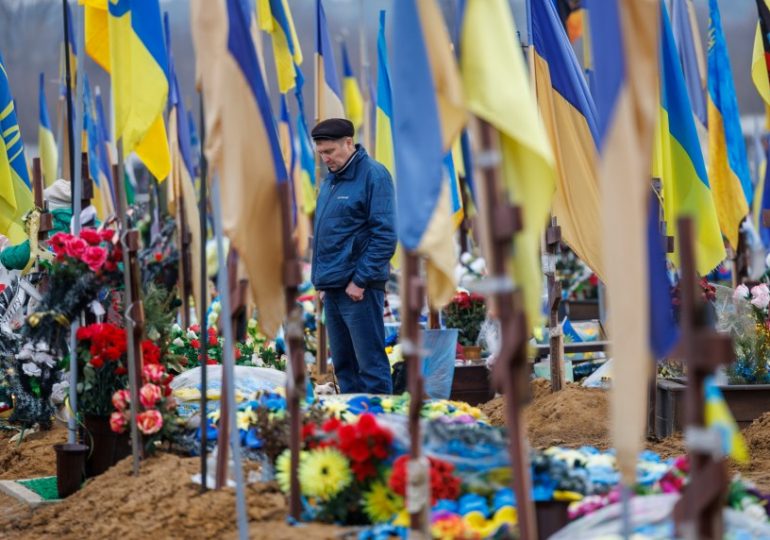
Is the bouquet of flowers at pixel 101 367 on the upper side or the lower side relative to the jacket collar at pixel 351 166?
lower

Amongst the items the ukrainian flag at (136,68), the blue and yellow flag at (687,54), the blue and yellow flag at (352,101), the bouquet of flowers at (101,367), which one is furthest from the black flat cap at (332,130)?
the blue and yellow flag at (352,101)

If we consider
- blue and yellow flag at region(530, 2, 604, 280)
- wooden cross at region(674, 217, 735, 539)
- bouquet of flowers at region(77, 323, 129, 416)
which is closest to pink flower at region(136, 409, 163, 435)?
bouquet of flowers at region(77, 323, 129, 416)

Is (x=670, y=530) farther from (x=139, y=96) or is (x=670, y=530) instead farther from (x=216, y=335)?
(x=216, y=335)

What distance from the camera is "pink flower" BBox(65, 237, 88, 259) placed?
22.1 feet

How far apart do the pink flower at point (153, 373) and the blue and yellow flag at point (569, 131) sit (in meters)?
3.08

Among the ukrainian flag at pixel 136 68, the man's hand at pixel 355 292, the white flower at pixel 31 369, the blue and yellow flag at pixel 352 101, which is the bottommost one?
the white flower at pixel 31 369

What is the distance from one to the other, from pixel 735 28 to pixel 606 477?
22.2 m

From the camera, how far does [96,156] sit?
18297 mm

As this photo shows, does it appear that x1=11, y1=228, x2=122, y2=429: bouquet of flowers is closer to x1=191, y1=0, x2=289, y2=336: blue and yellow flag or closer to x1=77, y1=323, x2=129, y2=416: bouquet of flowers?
x1=77, y1=323, x2=129, y2=416: bouquet of flowers

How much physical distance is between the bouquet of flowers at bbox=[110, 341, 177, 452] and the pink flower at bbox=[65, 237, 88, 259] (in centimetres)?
67

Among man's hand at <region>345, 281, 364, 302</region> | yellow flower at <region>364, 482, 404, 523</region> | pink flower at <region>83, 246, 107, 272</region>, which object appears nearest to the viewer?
yellow flower at <region>364, 482, 404, 523</region>

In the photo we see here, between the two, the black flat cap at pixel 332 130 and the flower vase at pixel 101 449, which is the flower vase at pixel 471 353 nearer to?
the black flat cap at pixel 332 130

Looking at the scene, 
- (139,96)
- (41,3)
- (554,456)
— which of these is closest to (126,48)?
(139,96)

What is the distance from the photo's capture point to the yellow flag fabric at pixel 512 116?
4223 millimetres
